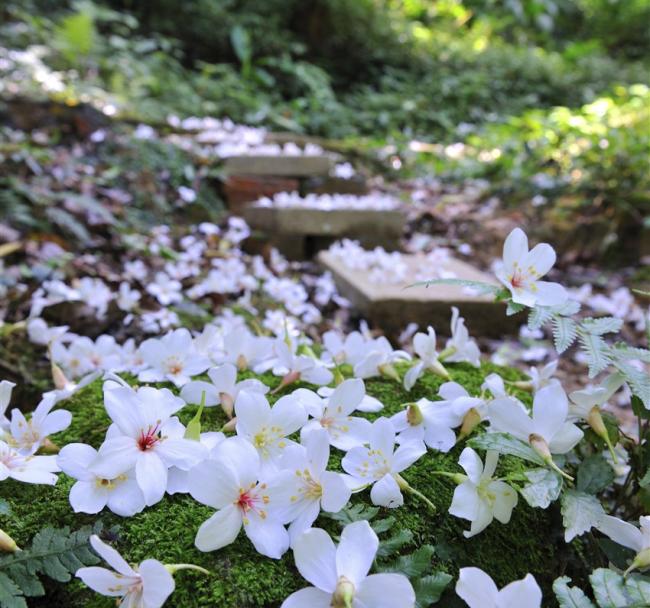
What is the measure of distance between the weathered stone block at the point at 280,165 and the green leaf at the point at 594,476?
352 cm

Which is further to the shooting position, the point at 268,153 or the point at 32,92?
the point at 268,153

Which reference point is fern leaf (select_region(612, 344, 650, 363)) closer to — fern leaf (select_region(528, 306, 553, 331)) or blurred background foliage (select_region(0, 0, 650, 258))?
fern leaf (select_region(528, 306, 553, 331))

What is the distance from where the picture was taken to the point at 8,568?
698 mm

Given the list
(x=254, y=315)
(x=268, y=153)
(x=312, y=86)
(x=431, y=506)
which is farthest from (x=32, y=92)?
(x=431, y=506)

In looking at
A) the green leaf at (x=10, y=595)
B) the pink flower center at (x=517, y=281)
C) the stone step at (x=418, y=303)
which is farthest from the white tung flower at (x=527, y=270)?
the stone step at (x=418, y=303)

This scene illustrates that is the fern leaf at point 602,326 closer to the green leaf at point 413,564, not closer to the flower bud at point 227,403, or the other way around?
the green leaf at point 413,564

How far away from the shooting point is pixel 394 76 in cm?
867

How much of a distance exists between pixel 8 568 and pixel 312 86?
7048 mm

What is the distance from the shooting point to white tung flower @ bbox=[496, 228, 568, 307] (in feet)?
3.05

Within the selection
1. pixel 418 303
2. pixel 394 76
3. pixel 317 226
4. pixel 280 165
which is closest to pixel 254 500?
pixel 418 303

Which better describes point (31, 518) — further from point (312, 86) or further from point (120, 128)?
point (312, 86)

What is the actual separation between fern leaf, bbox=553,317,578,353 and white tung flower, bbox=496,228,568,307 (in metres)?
0.04

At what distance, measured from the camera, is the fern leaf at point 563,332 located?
0.85m

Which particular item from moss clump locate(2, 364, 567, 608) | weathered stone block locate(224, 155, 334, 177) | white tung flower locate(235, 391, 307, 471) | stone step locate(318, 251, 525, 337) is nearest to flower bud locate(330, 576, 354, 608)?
moss clump locate(2, 364, 567, 608)
